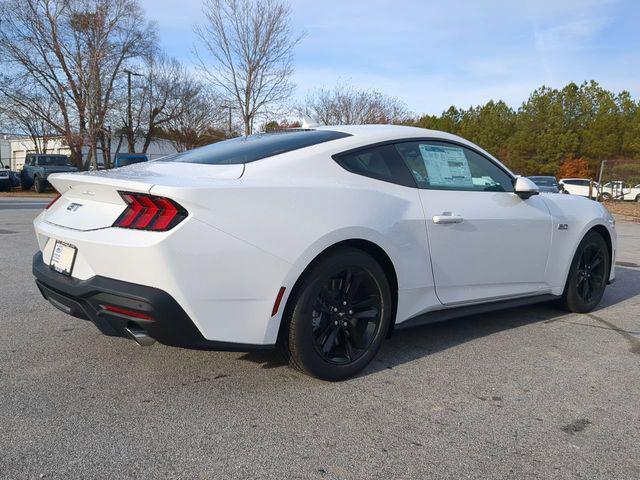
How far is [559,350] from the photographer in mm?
3918

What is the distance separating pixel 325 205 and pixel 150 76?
1490 inches

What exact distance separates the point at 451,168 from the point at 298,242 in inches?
62.5

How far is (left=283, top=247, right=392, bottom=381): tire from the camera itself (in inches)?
118

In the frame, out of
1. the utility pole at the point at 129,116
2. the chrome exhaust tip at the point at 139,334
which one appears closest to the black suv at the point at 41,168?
the utility pole at the point at 129,116

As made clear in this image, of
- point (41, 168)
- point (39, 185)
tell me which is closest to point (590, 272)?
point (41, 168)

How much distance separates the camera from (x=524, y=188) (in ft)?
13.6

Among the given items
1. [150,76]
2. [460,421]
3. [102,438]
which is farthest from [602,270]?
[150,76]

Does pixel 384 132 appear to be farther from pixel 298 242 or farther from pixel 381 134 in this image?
pixel 298 242

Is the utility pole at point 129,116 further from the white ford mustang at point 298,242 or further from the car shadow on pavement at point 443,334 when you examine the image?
the white ford mustang at point 298,242

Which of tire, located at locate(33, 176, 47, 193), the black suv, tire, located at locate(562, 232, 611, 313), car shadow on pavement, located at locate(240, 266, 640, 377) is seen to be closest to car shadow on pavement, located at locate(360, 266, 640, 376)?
car shadow on pavement, located at locate(240, 266, 640, 377)

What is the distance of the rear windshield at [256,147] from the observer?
10.9 feet

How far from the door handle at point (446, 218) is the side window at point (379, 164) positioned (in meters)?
0.26

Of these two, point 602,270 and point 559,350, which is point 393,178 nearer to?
point 559,350

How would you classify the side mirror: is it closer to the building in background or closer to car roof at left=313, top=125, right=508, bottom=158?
car roof at left=313, top=125, right=508, bottom=158
